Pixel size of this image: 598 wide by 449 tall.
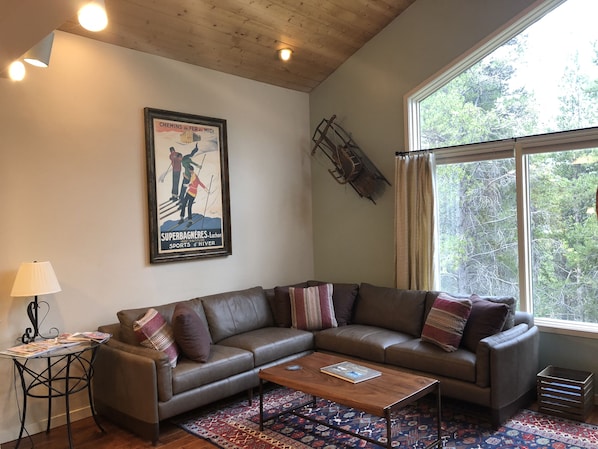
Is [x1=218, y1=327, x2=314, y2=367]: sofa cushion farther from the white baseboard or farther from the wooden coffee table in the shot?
the white baseboard

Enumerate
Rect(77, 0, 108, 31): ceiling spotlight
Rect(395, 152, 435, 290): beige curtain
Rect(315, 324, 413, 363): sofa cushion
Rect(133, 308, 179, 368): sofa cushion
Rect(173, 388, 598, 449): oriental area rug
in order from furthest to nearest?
Rect(395, 152, 435, 290): beige curtain → Rect(315, 324, 413, 363): sofa cushion → Rect(133, 308, 179, 368): sofa cushion → Rect(173, 388, 598, 449): oriental area rug → Rect(77, 0, 108, 31): ceiling spotlight

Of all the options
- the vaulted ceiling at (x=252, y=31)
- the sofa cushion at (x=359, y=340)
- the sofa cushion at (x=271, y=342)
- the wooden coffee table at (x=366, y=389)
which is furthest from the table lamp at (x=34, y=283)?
the sofa cushion at (x=359, y=340)

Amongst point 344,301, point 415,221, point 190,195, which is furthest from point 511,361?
point 190,195

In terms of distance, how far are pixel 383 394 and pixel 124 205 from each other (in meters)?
2.53

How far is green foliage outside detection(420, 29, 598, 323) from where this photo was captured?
12.2ft

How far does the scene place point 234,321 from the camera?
433cm

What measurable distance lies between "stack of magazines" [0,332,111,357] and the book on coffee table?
61.9 inches

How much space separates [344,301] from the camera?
4.65m

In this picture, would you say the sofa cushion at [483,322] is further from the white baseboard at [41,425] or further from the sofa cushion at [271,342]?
the white baseboard at [41,425]

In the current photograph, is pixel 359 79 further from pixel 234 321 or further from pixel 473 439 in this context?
pixel 473 439

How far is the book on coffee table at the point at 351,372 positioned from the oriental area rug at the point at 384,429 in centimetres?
42

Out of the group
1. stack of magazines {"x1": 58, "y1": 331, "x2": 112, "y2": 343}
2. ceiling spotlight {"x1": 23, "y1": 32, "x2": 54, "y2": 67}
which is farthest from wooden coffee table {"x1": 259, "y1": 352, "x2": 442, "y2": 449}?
ceiling spotlight {"x1": 23, "y1": 32, "x2": 54, "y2": 67}

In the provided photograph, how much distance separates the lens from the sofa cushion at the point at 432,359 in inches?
133

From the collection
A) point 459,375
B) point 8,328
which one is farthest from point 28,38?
point 459,375
